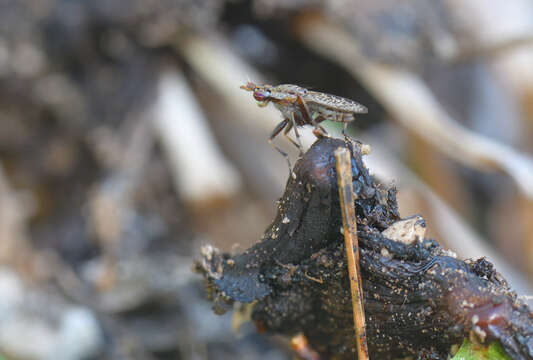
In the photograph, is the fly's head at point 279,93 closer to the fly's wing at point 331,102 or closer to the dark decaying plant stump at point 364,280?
the fly's wing at point 331,102

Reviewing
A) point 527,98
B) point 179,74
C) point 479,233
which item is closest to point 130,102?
point 179,74

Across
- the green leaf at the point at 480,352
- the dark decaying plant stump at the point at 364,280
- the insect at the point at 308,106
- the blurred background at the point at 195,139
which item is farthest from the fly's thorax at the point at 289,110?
the blurred background at the point at 195,139

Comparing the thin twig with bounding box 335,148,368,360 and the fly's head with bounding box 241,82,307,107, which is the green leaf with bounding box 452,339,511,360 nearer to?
the thin twig with bounding box 335,148,368,360

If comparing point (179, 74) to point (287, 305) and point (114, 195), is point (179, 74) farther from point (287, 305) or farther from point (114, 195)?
point (287, 305)

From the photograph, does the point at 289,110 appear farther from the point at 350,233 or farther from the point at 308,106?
the point at 350,233

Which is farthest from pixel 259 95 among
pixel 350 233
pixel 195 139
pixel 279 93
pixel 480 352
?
pixel 195 139
